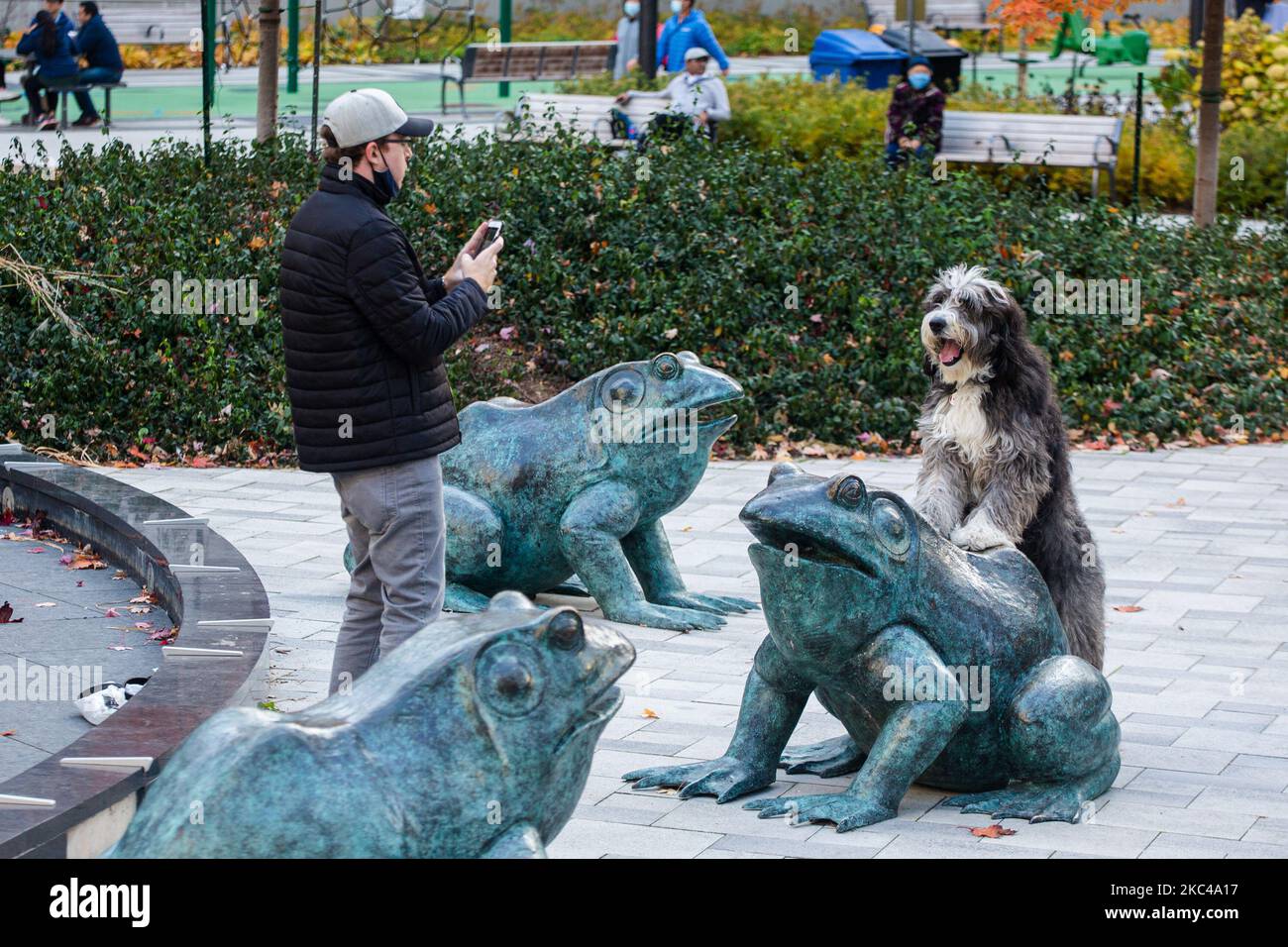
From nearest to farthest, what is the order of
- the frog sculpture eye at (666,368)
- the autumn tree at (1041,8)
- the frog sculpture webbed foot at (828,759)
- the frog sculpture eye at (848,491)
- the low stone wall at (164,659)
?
1. the low stone wall at (164,659)
2. the frog sculpture eye at (848,491)
3. the frog sculpture webbed foot at (828,759)
4. the frog sculpture eye at (666,368)
5. the autumn tree at (1041,8)

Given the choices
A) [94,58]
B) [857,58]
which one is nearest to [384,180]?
[94,58]

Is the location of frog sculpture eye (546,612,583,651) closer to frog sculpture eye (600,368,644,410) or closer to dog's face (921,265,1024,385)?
dog's face (921,265,1024,385)

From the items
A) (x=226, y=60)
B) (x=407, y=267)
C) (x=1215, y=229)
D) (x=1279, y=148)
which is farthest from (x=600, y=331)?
(x=226, y=60)

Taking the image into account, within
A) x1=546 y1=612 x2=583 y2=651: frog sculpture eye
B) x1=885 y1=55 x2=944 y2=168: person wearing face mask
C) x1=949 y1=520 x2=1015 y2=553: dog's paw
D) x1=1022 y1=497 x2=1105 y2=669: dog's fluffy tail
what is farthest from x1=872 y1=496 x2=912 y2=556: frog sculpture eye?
x1=885 y1=55 x2=944 y2=168: person wearing face mask

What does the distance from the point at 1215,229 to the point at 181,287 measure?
8449 millimetres

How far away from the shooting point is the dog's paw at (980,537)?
5777 mm

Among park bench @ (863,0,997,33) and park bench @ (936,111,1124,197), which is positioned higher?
park bench @ (863,0,997,33)

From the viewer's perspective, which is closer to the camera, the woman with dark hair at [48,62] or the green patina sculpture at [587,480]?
the green patina sculpture at [587,480]

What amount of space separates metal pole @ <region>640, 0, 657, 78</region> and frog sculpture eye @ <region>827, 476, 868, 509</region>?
13.8m

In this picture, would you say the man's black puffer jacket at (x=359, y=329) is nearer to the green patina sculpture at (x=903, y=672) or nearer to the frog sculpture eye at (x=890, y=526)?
the green patina sculpture at (x=903, y=672)

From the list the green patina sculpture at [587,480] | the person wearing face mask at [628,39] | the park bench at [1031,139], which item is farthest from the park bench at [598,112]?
the green patina sculpture at [587,480]

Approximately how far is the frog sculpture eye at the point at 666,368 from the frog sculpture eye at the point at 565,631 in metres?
3.99

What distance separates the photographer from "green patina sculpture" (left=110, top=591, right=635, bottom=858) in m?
3.15

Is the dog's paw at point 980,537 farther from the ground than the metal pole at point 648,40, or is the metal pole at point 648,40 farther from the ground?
the metal pole at point 648,40
